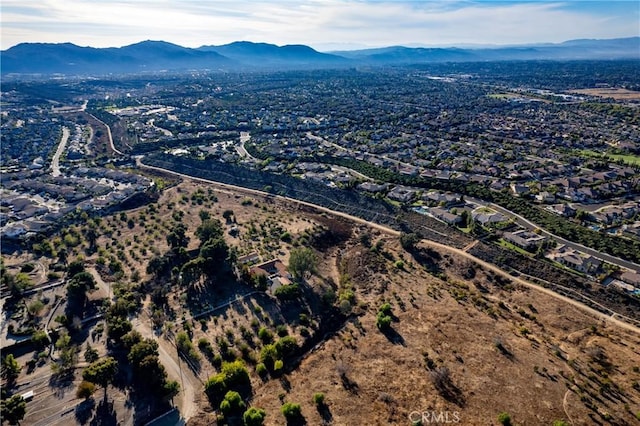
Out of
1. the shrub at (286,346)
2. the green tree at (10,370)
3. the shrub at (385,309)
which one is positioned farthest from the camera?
the shrub at (385,309)

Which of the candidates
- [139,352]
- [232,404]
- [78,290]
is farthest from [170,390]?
[78,290]

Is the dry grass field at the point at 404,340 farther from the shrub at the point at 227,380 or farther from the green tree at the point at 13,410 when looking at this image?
the green tree at the point at 13,410

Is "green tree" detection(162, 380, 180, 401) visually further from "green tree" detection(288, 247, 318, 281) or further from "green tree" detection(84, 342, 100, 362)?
"green tree" detection(288, 247, 318, 281)

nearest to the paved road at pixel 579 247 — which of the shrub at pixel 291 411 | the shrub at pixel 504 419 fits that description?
the shrub at pixel 504 419

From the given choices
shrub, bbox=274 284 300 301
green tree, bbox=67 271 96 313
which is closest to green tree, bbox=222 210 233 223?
green tree, bbox=67 271 96 313

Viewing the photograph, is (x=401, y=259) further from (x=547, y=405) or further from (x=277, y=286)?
(x=547, y=405)

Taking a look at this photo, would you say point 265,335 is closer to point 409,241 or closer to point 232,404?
point 232,404
